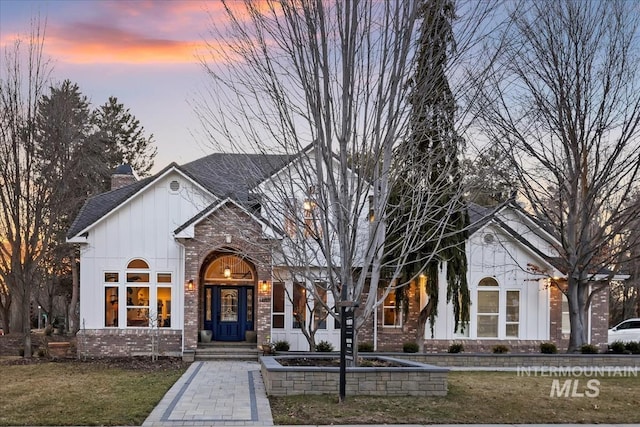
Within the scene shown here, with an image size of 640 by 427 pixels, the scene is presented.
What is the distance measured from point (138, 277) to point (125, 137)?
24256 millimetres

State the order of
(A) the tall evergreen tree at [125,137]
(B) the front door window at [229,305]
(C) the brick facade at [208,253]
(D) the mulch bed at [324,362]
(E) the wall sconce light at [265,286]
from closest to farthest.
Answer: (D) the mulch bed at [324,362], (C) the brick facade at [208,253], (E) the wall sconce light at [265,286], (B) the front door window at [229,305], (A) the tall evergreen tree at [125,137]

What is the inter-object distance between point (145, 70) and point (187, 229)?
525 centimetres

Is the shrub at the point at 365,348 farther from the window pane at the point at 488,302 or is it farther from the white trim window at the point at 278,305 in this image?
the window pane at the point at 488,302

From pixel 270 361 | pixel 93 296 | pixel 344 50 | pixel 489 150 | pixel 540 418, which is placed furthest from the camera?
pixel 93 296

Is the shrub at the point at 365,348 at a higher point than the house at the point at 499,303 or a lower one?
lower

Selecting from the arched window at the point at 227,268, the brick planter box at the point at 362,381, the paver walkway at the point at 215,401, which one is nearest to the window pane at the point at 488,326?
the arched window at the point at 227,268

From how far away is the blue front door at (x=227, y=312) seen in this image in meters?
21.8

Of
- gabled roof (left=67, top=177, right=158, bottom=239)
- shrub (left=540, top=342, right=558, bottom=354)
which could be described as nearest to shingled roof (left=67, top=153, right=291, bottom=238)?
gabled roof (left=67, top=177, right=158, bottom=239)

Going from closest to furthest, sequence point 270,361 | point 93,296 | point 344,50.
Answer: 1. point 344,50
2. point 270,361
3. point 93,296

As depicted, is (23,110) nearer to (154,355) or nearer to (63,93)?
(63,93)

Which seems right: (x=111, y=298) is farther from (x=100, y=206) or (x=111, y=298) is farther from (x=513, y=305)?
(x=513, y=305)

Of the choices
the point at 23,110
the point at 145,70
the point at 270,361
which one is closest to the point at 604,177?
the point at 270,361

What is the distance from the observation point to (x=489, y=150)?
50.8ft

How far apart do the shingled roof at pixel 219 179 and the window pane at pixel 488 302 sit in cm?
843
